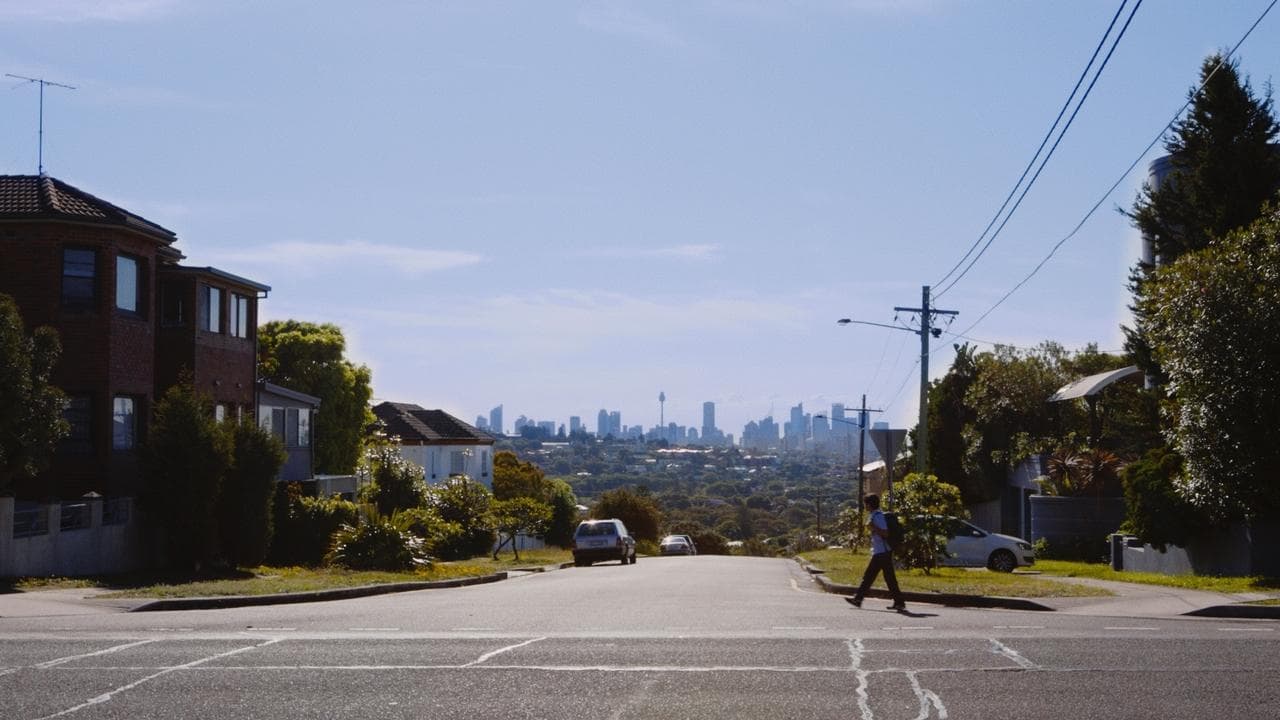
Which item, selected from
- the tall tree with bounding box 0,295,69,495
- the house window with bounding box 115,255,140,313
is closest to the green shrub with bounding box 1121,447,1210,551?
the tall tree with bounding box 0,295,69,495

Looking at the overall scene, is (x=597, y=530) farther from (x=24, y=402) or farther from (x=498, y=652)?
(x=498, y=652)

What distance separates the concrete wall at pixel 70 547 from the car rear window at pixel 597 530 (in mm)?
19538

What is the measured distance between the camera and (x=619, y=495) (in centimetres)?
8262

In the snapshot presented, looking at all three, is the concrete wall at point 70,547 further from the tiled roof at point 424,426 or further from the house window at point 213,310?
the tiled roof at point 424,426

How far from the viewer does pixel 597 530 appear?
45375 mm

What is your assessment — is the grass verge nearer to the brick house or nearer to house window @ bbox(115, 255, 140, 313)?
the brick house

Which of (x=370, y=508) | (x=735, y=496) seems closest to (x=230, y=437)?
(x=370, y=508)

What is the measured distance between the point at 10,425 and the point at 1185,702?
20.1m

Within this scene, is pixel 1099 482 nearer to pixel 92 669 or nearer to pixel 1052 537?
pixel 1052 537

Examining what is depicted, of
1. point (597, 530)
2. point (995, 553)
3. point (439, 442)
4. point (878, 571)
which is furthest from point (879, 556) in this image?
point (439, 442)

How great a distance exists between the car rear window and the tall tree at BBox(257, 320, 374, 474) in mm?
17802

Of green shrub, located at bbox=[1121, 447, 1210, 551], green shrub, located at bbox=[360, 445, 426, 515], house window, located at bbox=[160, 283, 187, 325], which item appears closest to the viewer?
green shrub, located at bbox=[1121, 447, 1210, 551]

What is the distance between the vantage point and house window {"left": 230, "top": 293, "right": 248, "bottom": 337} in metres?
37.1

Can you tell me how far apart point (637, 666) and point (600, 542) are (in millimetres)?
33808
